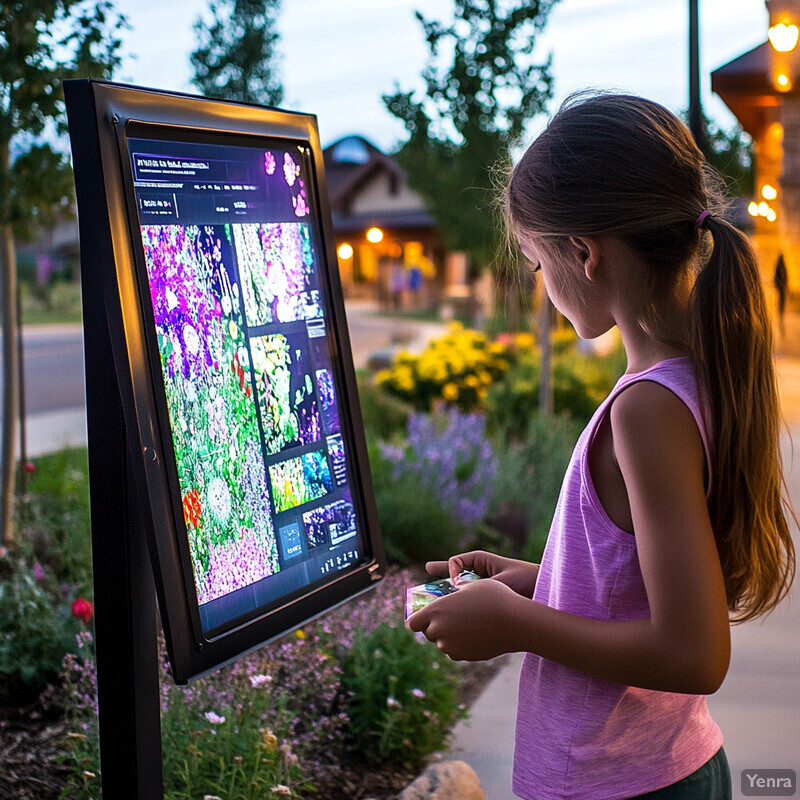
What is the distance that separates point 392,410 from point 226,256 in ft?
23.3

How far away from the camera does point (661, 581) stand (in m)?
1.19

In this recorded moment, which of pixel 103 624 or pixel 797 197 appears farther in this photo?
pixel 797 197

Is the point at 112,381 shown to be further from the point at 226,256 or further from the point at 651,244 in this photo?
the point at 651,244

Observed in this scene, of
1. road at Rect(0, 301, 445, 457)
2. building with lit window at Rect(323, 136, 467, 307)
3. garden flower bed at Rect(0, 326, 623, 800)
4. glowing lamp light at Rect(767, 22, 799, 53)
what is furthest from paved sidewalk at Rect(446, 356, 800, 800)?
building with lit window at Rect(323, 136, 467, 307)

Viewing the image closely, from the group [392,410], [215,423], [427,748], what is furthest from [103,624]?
[392,410]

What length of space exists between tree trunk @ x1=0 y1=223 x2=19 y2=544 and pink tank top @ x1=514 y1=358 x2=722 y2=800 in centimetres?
355

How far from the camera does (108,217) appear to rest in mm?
1304

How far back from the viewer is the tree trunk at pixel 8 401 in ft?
14.6

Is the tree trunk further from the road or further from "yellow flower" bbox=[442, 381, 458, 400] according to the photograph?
"yellow flower" bbox=[442, 381, 458, 400]

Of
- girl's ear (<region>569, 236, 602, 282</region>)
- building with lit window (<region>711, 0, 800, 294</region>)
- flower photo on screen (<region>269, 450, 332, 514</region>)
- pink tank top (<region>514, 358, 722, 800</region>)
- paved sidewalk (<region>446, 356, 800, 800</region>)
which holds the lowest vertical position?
paved sidewalk (<region>446, 356, 800, 800</region>)

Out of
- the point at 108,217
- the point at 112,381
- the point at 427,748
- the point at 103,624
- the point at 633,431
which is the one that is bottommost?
the point at 427,748

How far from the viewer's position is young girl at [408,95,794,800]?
121cm

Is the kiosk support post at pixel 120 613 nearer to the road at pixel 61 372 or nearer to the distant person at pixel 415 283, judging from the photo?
the road at pixel 61 372

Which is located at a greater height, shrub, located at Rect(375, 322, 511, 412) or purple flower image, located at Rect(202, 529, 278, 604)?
purple flower image, located at Rect(202, 529, 278, 604)
